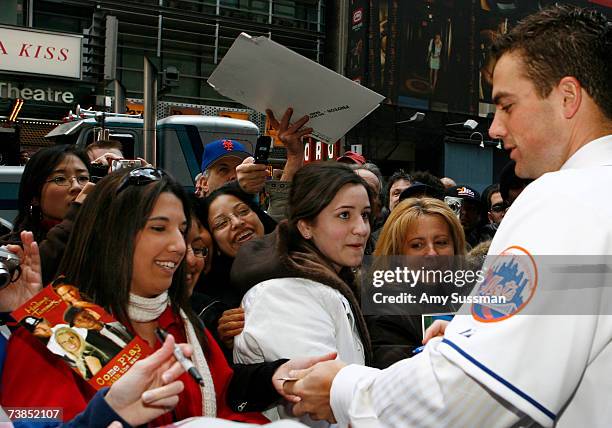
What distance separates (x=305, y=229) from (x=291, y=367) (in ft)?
2.43

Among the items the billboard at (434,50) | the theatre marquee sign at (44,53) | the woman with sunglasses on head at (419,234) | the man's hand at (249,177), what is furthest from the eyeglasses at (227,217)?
the billboard at (434,50)

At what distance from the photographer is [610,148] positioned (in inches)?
66.6

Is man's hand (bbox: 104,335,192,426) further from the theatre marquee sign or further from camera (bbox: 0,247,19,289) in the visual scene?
the theatre marquee sign

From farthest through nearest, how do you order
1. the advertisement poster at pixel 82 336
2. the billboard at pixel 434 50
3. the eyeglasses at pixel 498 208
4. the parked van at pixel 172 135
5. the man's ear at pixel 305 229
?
the billboard at pixel 434 50 < the parked van at pixel 172 135 < the eyeglasses at pixel 498 208 < the man's ear at pixel 305 229 < the advertisement poster at pixel 82 336

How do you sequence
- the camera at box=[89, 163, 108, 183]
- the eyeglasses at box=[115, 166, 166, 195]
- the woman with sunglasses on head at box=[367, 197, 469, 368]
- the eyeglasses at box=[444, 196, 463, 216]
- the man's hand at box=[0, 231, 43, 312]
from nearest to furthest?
the man's hand at box=[0, 231, 43, 312]
the eyeglasses at box=[115, 166, 166, 195]
the woman with sunglasses on head at box=[367, 197, 469, 368]
the camera at box=[89, 163, 108, 183]
the eyeglasses at box=[444, 196, 463, 216]

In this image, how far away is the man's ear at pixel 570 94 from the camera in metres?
1.75

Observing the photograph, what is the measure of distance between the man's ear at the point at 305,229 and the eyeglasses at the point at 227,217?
0.88 meters

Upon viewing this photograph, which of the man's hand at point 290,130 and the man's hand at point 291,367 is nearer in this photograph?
the man's hand at point 291,367

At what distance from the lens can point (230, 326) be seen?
2805 millimetres

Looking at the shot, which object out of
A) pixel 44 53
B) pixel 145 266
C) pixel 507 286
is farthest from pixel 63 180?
pixel 44 53

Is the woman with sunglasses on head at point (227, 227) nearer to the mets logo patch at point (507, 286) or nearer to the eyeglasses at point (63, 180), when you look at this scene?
the eyeglasses at point (63, 180)

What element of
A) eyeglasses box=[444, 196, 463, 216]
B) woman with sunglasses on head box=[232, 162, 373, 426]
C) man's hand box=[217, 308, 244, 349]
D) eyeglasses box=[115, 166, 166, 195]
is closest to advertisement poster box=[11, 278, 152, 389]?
eyeglasses box=[115, 166, 166, 195]

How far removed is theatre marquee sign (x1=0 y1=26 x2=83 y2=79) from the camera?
12.0 metres

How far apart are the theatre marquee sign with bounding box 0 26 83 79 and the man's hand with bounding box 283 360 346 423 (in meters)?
11.0
